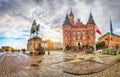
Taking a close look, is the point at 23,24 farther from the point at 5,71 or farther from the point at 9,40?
the point at 5,71

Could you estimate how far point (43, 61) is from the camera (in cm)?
361

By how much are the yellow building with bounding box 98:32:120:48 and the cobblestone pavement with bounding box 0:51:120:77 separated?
0.42 m

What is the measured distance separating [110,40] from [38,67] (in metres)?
1.60

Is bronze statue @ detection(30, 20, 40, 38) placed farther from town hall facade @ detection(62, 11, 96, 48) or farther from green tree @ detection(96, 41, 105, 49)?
green tree @ detection(96, 41, 105, 49)

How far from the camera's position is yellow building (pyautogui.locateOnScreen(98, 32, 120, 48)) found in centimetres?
373

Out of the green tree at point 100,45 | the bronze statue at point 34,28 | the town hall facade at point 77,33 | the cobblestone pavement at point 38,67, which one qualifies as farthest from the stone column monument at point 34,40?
the green tree at point 100,45

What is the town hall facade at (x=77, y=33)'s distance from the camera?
3.66 meters

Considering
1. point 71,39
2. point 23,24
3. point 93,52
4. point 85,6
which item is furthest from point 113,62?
point 23,24

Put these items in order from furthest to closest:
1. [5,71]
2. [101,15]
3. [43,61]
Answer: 1. [101,15]
2. [43,61]
3. [5,71]

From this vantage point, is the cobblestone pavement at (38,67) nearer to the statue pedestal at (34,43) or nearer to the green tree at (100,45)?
the statue pedestal at (34,43)

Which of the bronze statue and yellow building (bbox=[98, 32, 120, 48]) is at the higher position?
the bronze statue

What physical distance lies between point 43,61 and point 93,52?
1053 mm

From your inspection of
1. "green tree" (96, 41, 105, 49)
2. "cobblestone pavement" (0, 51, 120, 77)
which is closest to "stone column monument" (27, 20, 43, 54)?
"cobblestone pavement" (0, 51, 120, 77)

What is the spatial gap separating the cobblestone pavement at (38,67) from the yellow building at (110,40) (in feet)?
1.37
